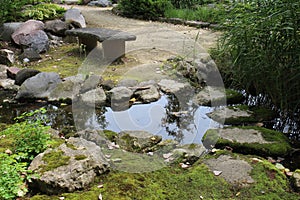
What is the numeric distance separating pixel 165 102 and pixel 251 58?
1.31 metres

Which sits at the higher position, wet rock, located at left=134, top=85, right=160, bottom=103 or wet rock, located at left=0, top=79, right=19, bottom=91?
wet rock, located at left=134, top=85, right=160, bottom=103

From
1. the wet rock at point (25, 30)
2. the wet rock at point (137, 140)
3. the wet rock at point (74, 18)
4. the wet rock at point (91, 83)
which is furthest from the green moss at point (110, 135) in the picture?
the wet rock at point (74, 18)

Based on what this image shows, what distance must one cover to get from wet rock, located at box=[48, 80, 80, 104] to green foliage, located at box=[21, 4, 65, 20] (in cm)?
372

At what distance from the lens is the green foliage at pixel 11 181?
217 cm

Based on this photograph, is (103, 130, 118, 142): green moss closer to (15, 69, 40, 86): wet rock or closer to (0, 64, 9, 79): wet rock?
(15, 69, 40, 86): wet rock

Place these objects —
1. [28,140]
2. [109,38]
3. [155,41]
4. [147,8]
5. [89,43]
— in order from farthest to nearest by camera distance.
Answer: [147,8]
[155,41]
[89,43]
[109,38]
[28,140]

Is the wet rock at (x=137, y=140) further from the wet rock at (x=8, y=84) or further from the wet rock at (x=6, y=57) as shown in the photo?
the wet rock at (x=6, y=57)

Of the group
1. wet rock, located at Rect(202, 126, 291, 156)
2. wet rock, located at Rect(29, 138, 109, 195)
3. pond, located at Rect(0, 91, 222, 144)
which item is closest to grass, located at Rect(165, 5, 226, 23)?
pond, located at Rect(0, 91, 222, 144)

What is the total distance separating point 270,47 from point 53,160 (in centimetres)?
222

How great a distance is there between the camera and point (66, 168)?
2342 millimetres

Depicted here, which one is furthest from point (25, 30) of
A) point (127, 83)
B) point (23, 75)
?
point (127, 83)

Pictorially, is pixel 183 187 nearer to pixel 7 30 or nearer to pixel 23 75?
pixel 23 75

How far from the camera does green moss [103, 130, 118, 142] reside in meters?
3.33

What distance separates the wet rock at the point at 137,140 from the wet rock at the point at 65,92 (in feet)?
4.35
